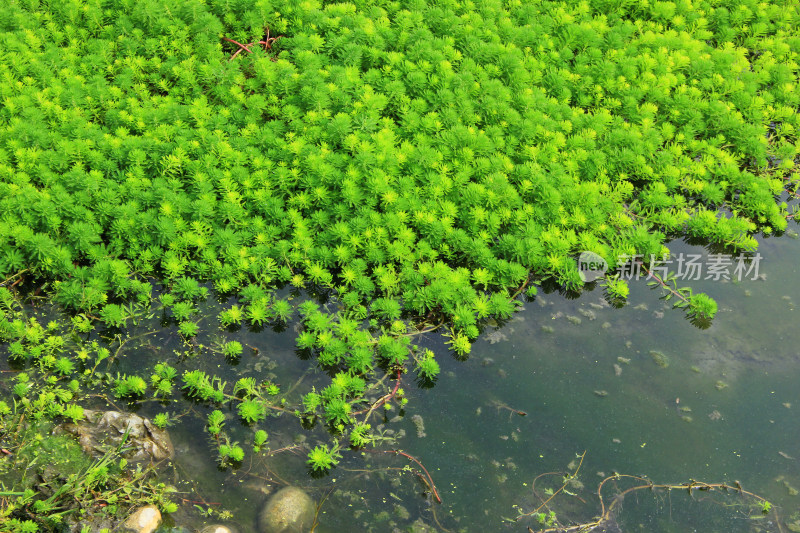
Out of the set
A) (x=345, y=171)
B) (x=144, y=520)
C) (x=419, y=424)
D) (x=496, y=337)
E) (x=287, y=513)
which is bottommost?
(x=144, y=520)

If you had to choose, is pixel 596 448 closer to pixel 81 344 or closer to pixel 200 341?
pixel 200 341

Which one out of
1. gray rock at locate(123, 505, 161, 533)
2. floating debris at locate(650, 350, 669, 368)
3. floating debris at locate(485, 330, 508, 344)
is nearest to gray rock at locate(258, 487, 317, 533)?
gray rock at locate(123, 505, 161, 533)

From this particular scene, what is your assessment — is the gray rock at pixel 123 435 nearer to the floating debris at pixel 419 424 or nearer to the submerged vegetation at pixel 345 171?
the submerged vegetation at pixel 345 171

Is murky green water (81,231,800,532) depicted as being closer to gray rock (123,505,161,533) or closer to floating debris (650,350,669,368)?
floating debris (650,350,669,368)

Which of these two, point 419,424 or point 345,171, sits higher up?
point 345,171

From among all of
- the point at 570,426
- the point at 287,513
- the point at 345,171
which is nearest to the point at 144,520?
the point at 287,513

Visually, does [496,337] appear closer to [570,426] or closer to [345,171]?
[570,426]

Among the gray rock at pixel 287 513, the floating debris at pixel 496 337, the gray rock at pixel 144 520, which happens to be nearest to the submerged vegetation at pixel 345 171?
the floating debris at pixel 496 337
